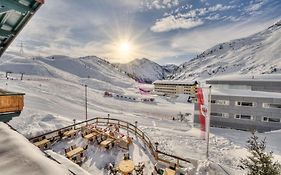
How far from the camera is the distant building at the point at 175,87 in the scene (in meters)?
104

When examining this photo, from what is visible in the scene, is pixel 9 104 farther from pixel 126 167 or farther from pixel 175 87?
pixel 175 87

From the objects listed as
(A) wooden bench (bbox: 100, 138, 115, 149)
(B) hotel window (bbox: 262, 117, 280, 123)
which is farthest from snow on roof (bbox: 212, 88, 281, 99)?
(A) wooden bench (bbox: 100, 138, 115, 149)

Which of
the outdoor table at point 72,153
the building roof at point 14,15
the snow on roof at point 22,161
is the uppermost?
the building roof at point 14,15

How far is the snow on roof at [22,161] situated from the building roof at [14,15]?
4999 mm

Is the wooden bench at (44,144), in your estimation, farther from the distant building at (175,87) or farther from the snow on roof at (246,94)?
the distant building at (175,87)

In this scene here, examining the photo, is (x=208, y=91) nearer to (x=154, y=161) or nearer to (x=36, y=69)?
(x=154, y=161)

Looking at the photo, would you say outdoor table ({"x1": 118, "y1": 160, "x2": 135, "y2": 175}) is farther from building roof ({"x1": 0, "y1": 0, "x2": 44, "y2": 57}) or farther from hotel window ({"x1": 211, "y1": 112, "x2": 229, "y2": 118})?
hotel window ({"x1": 211, "y1": 112, "x2": 229, "y2": 118})

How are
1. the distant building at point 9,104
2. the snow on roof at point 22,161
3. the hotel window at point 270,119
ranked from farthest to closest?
the hotel window at point 270,119
the distant building at point 9,104
the snow on roof at point 22,161

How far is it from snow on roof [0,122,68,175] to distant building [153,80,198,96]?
9873 centimetres

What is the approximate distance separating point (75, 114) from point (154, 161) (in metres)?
22.2

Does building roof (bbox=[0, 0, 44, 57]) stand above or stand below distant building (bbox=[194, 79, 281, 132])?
above

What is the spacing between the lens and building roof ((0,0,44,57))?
22.1 feet

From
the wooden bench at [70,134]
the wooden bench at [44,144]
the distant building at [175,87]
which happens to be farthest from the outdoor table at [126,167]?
the distant building at [175,87]

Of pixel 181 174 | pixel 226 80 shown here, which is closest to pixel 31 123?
pixel 181 174
